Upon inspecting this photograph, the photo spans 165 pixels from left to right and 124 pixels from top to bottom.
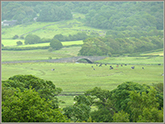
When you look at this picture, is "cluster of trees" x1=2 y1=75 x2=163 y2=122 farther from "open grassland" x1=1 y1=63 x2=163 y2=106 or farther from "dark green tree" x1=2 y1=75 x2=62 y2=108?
"open grassland" x1=1 y1=63 x2=163 y2=106

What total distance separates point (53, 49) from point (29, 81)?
11347 cm

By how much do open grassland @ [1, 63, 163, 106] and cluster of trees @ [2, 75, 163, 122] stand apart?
17.3 meters

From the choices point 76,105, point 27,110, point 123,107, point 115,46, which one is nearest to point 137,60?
point 115,46

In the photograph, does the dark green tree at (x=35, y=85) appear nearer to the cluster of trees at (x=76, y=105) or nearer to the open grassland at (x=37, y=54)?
the cluster of trees at (x=76, y=105)

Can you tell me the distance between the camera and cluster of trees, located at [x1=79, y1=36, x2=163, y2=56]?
153875 mm

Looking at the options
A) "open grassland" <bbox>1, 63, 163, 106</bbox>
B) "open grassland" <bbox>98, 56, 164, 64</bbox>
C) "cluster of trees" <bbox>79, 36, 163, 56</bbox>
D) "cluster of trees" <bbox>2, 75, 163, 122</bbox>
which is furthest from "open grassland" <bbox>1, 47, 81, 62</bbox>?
"cluster of trees" <bbox>2, 75, 163, 122</bbox>

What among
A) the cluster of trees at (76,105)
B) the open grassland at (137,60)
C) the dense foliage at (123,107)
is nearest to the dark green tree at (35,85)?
the cluster of trees at (76,105)

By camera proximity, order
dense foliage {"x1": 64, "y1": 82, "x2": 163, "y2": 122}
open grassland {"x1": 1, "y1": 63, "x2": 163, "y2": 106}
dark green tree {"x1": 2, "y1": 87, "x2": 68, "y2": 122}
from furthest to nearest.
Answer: open grassland {"x1": 1, "y1": 63, "x2": 163, "y2": 106}, dense foliage {"x1": 64, "y1": 82, "x2": 163, "y2": 122}, dark green tree {"x1": 2, "y1": 87, "x2": 68, "y2": 122}

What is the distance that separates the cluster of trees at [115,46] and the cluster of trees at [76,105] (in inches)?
3718

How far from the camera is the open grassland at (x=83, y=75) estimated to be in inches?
3194

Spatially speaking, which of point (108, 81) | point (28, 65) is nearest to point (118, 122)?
point (108, 81)

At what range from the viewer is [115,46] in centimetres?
16438

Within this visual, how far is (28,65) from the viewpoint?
119 m

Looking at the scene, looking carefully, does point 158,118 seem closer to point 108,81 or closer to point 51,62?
point 108,81
